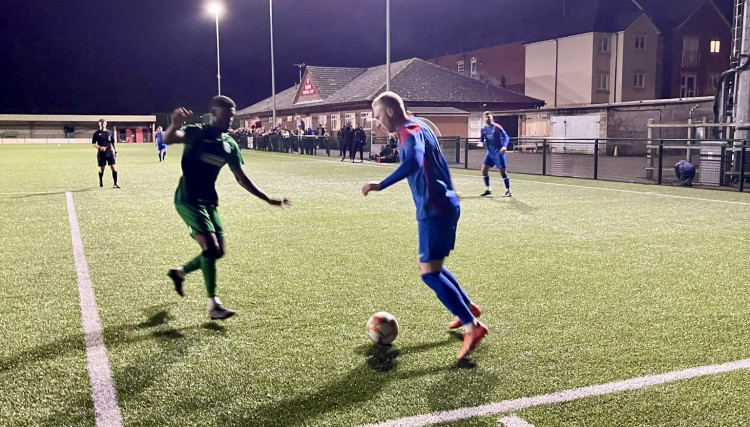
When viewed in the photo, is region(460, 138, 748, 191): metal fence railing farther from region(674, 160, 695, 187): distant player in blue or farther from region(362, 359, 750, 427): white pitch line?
region(362, 359, 750, 427): white pitch line

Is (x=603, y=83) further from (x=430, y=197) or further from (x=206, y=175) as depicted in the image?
(x=430, y=197)

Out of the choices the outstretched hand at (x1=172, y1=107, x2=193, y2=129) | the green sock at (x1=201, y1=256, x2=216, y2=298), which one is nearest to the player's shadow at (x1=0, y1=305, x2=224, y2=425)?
the green sock at (x1=201, y1=256, x2=216, y2=298)

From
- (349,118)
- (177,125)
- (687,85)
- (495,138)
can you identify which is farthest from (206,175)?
(687,85)

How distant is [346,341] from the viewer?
199 inches

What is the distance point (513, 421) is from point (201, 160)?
11.1 ft

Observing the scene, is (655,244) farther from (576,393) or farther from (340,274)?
(576,393)

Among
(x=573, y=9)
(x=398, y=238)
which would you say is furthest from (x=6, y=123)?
(x=398, y=238)

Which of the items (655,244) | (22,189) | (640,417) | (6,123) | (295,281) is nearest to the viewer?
(640,417)

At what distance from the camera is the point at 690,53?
173 feet

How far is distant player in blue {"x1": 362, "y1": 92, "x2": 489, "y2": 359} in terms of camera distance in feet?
15.1

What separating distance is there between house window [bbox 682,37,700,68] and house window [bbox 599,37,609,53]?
24.5 feet

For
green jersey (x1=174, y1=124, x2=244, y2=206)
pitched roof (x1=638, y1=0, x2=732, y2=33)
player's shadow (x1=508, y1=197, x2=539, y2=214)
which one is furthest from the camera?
pitched roof (x1=638, y1=0, x2=732, y2=33)

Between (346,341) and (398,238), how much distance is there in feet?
15.8

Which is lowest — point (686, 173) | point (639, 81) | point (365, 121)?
point (686, 173)
